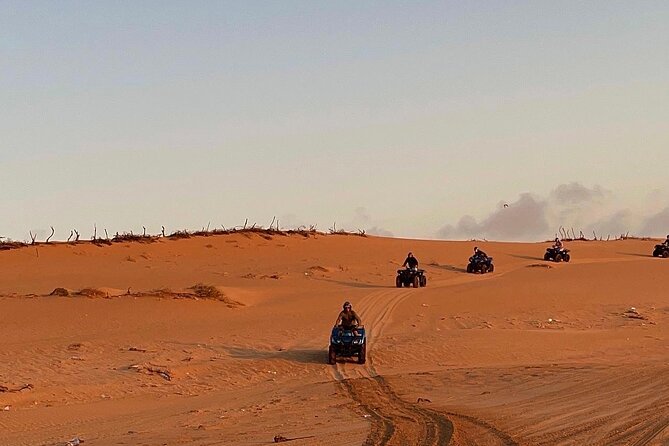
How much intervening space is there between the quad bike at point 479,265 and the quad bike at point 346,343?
65.2ft

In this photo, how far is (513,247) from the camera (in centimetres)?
4941

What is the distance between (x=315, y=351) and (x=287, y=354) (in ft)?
2.32

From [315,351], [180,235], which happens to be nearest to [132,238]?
[180,235]

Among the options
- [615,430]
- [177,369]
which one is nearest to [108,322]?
[177,369]

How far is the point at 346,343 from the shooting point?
18359mm

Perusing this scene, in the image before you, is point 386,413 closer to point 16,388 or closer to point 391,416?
point 391,416

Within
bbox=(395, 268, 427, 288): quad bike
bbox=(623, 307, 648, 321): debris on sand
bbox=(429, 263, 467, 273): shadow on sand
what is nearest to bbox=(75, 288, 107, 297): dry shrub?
bbox=(395, 268, 427, 288): quad bike

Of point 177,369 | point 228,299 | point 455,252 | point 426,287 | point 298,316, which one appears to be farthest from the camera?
point 455,252

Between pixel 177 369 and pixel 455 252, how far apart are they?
28.7m

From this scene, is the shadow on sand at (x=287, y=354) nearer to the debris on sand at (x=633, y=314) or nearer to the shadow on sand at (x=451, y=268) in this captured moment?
the debris on sand at (x=633, y=314)

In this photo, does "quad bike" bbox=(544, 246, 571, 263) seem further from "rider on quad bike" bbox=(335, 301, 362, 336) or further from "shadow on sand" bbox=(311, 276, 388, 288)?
"rider on quad bike" bbox=(335, 301, 362, 336)

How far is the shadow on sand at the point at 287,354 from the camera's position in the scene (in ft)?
63.0

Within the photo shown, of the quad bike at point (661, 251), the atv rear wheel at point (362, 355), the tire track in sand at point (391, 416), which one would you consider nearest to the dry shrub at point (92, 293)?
the tire track in sand at point (391, 416)

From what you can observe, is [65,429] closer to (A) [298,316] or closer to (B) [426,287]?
(A) [298,316]
